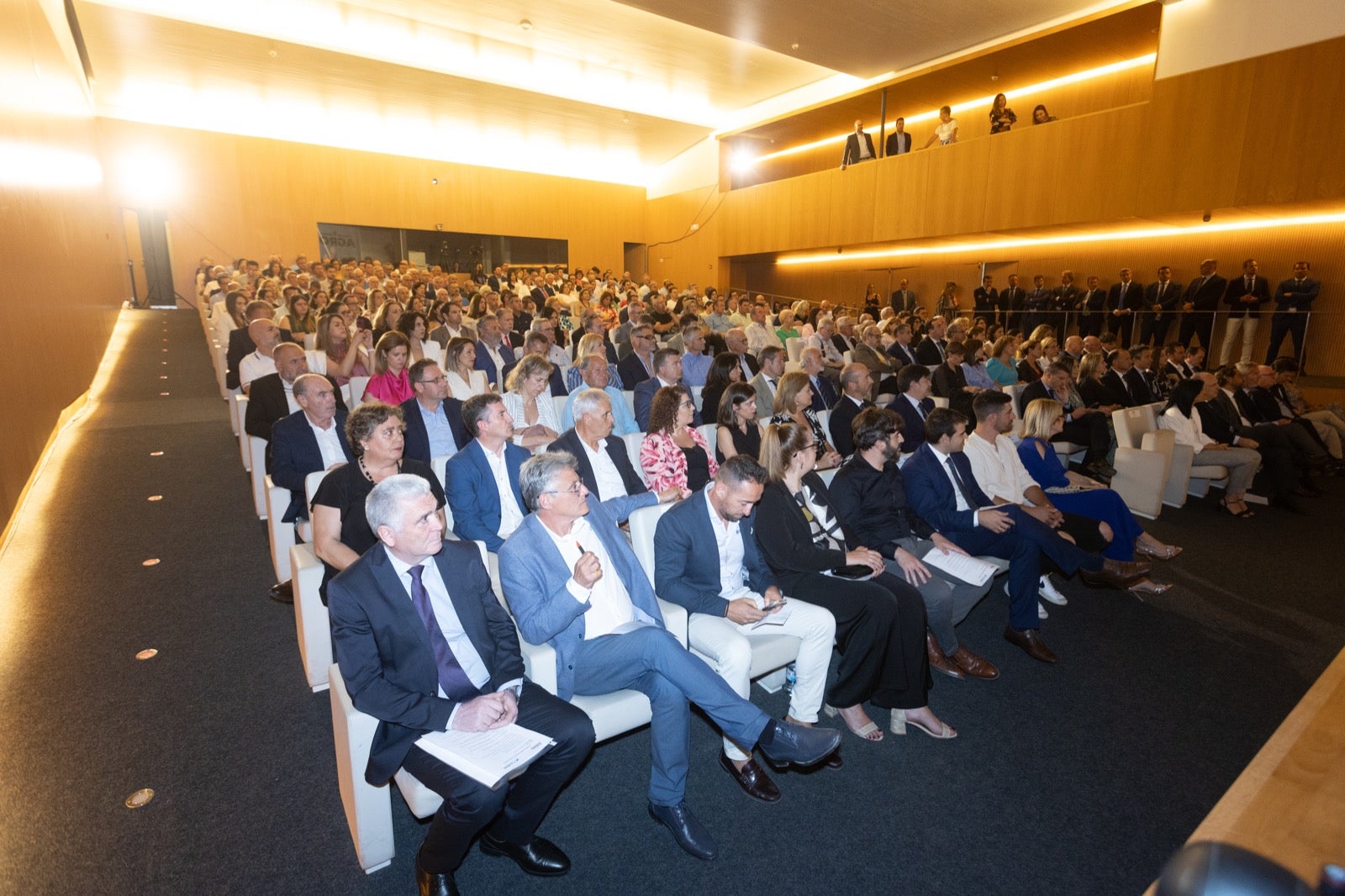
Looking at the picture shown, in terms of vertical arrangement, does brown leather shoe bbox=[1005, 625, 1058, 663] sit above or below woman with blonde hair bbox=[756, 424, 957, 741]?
below

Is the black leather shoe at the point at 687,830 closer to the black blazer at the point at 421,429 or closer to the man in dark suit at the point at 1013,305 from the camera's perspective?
the black blazer at the point at 421,429

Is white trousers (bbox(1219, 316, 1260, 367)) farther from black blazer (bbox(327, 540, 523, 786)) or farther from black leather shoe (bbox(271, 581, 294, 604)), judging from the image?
black leather shoe (bbox(271, 581, 294, 604))

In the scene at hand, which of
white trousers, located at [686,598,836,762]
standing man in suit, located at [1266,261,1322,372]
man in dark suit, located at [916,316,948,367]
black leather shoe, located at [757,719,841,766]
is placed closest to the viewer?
black leather shoe, located at [757,719,841,766]

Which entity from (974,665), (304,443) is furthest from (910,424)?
(304,443)

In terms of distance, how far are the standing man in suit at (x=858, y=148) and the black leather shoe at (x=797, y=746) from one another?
12.9 meters

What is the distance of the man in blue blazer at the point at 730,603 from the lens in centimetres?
237

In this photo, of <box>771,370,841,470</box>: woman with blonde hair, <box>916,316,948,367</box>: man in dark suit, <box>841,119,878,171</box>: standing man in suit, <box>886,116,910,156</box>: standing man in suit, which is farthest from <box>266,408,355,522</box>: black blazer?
<box>841,119,878,171</box>: standing man in suit

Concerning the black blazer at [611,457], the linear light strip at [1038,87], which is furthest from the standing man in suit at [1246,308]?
the black blazer at [611,457]

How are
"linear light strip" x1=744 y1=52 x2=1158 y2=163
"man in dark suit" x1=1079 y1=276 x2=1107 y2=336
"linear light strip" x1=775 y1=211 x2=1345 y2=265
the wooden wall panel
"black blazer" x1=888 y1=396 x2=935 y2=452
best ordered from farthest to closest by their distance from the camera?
the wooden wall panel, "linear light strip" x1=744 y1=52 x2=1158 y2=163, "man in dark suit" x1=1079 y1=276 x2=1107 y2=336, "linear light strip" x1=775 y1=211 x2=1345 y2=265, "black blazer" x1=888 y1=396 x2=935 y2=452

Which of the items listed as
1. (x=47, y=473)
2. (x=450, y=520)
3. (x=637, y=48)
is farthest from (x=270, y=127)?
(x=450, y=520)

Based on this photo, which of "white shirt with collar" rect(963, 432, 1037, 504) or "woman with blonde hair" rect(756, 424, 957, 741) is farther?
"white shirt with collar" rect(963, 432, 1037, 504)

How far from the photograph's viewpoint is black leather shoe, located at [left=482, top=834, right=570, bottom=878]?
6.59ft

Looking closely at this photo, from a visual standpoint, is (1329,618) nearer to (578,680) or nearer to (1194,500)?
(1194,500)

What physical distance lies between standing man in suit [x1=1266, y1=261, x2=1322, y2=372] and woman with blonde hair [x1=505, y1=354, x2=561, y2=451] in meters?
9.69
